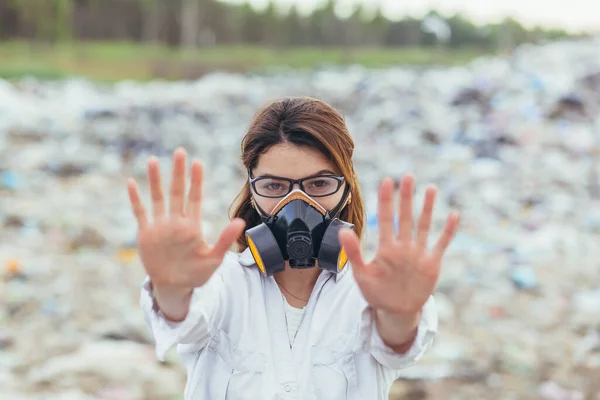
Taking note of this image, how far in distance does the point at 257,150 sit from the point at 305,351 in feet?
1.47

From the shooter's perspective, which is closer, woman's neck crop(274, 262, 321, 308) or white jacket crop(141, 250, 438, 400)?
white jacket crop(141, 250, 438, 400)

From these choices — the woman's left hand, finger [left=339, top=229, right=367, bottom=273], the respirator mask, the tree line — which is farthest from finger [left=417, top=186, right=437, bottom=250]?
the tree line

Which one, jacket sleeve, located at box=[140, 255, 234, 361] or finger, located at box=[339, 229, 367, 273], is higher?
finger, located at box=[339, 229, 367, 273]

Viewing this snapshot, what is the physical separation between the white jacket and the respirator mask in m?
0.06

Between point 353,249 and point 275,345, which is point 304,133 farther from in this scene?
point 275,345

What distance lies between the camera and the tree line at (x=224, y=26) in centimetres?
2412

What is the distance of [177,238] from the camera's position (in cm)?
113

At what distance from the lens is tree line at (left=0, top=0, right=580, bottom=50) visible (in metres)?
24.1

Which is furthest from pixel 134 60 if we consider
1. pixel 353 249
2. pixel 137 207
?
pixel 353 249

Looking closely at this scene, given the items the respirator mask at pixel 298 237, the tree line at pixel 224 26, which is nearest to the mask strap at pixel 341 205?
the respirator mask at pixel 298 237

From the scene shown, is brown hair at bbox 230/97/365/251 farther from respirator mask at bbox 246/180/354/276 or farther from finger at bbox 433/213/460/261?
finger at bbox 433/213/460/261

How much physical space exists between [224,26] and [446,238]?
114 feet

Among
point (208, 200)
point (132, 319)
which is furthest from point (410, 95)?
point (132, 319)

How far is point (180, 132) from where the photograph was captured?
9.18 m
